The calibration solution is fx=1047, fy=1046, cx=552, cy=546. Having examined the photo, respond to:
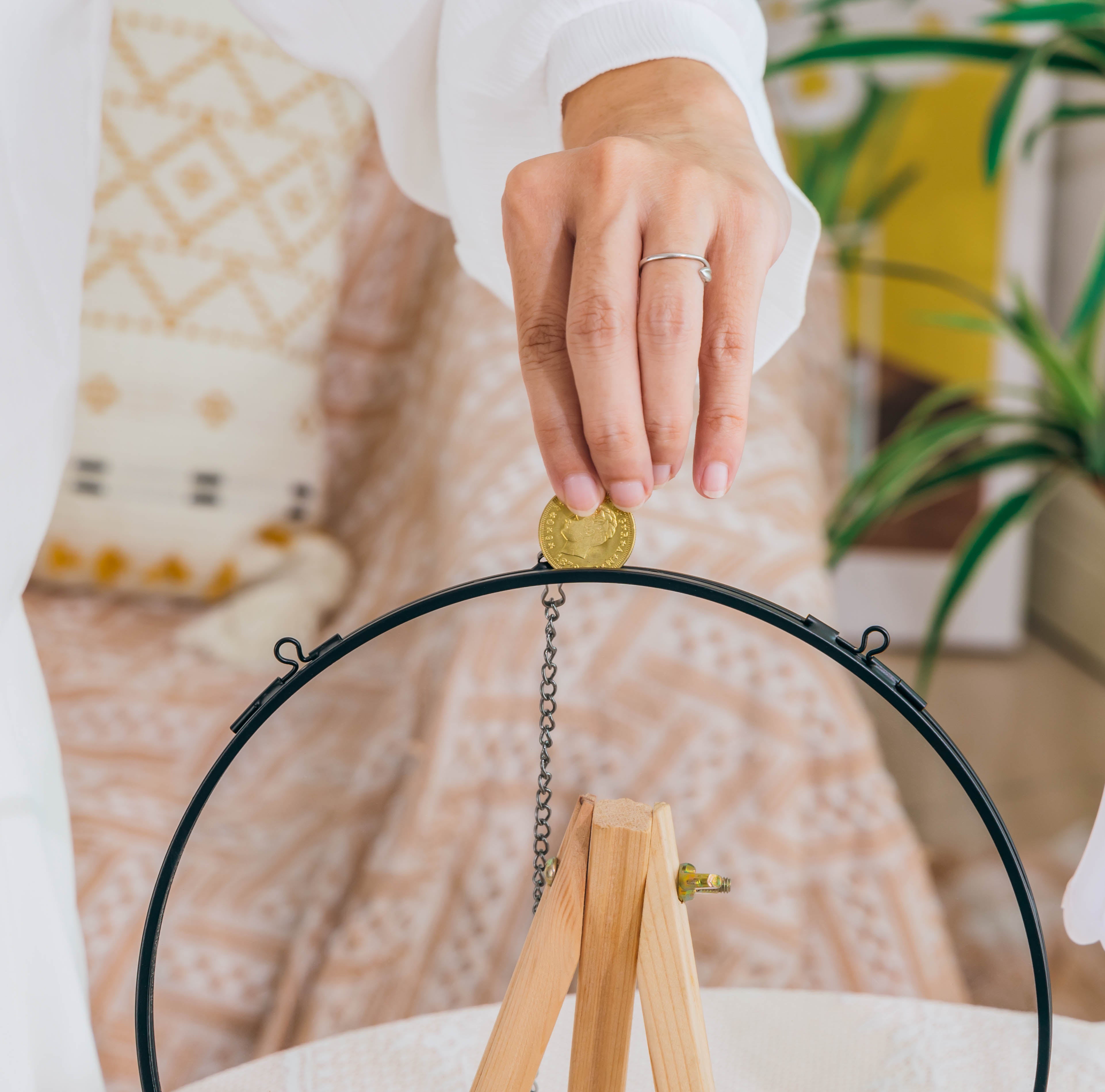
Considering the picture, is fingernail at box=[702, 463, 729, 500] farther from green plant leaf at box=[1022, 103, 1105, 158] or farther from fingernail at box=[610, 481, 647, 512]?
green plant leaf at box=[1022, 103, 1105, 158]

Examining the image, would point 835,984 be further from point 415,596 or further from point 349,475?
point 349,475

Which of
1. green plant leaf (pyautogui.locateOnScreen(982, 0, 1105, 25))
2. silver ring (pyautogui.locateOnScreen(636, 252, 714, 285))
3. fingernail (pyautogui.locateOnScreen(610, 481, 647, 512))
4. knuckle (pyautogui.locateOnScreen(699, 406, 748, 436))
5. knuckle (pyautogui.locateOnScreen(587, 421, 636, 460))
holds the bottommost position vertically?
fingernail (pyautogui.locateOnScreen(610, 481, 647, 512))

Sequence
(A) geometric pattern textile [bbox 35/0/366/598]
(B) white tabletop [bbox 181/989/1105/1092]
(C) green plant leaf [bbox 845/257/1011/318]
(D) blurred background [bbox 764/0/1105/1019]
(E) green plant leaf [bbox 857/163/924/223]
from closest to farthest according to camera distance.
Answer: (B) white tabletop [bbox 181/989/1105/1092], (A) geometric pattern textile [bbox 35/0/366/598], (C) green plant leaf [bbox 845/257/1011/318], (D) blurred background [bbox 764/0/1105/1019], (E) green plant leaf [bbox 857/163/924/223]

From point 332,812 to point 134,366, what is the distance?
48cm

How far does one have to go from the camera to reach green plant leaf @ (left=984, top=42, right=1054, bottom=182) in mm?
805

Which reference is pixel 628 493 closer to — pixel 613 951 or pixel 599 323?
pixel 599 323

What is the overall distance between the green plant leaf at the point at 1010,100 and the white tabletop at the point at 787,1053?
2.09 feet

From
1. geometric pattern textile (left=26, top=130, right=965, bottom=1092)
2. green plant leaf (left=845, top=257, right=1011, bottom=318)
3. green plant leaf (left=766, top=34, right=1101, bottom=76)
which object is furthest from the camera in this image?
green plant leaf (left=845, top=257, right=1011, bottom=318)

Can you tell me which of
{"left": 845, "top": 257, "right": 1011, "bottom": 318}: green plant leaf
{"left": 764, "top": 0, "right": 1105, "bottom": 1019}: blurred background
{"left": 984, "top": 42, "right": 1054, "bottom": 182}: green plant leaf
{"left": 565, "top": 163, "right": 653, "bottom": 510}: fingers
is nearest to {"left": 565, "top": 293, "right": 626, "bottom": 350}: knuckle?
{"left": 565, "top": 163, "right": 653, "bottom": 510}: fingers

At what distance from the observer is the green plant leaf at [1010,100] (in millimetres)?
805

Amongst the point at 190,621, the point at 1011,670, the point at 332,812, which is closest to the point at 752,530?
the point at 332,812

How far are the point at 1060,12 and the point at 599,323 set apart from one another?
0.70m

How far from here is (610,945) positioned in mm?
325

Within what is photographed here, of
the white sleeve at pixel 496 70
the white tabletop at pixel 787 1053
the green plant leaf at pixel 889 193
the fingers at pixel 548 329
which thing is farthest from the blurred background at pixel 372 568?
the fingers at pixel 548 329
